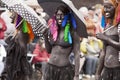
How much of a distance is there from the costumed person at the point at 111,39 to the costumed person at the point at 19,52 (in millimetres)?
2048

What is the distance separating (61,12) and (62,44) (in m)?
0.50

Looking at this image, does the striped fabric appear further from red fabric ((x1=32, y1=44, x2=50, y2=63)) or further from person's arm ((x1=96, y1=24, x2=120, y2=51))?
red fabric ((x1=32, y1=44, x2=50, y2=63))

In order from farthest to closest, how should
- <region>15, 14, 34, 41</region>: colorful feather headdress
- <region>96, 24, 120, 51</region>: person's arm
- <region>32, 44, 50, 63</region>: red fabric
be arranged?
<region>32, 44, 50, 63</region>: red fabric, <region>15, 14, 34, 41</region>: colorful feather headdress, <region>96, 24, 120, 51</region>: person's arm

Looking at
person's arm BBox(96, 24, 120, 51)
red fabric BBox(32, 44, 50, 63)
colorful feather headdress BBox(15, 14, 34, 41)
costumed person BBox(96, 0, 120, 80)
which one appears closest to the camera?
person's arm BBox(96, 24, 120, 51)

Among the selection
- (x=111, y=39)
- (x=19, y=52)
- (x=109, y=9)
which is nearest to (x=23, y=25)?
(x=19, y=52)

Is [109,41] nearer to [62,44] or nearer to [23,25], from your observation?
[62,44]

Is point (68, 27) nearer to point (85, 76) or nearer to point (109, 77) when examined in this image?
point (109, 77)

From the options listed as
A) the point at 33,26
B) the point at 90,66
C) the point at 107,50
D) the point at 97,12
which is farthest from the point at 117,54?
the point at 97,12

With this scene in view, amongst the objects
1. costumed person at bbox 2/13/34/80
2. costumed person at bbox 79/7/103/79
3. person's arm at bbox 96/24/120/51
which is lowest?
costumed person at bbox 79/7/103/79

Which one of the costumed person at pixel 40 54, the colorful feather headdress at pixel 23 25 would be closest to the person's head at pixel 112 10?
the colorful feather headdress at pixel 23 25

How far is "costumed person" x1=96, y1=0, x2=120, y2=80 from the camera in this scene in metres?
7.42

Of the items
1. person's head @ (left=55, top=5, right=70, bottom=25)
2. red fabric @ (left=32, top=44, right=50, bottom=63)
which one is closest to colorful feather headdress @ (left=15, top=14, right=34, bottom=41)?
person's head @ (left=55, top=5, right=70, bottom=25)

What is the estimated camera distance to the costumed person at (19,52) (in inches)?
363

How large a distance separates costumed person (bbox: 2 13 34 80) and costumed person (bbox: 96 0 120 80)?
2048 mm
